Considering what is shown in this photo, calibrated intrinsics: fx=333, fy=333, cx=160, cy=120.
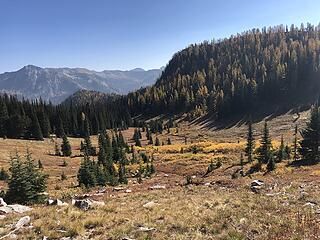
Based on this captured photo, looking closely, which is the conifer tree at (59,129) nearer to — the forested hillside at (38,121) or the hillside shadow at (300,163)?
the forested hillside at (38,121)

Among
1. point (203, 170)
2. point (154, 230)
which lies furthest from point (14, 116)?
point (154, 230)

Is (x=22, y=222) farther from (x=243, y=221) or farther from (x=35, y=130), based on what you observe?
(x=35, y=130)

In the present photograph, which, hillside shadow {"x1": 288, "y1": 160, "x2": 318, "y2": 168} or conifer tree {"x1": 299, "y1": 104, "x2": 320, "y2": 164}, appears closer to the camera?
hillside shadow {"x1": 288, "y1": 160, "x2": 318, "y2": 168}

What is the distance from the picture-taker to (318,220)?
12656mm

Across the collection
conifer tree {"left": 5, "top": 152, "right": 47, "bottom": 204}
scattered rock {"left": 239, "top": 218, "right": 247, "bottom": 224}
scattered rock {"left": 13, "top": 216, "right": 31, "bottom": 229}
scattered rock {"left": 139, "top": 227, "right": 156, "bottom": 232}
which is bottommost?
conifer tree {"left": 5, "top": 152, "right": 47, "bottom": 204}

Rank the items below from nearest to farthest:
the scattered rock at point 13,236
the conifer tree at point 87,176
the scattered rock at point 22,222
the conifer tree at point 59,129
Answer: the scattered rock at point 13,236 → the scattered rock at point 22,222 → the conifer tree at point 87,176 → the conifer tree at point 59,129

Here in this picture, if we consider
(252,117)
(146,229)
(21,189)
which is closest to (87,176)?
(21,189)

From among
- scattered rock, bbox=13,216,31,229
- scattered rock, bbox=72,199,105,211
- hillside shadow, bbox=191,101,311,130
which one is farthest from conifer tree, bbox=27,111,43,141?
scattered rock, bbox=13,216,31,229

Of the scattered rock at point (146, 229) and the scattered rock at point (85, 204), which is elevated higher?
the scattered rock at point (146, 229)

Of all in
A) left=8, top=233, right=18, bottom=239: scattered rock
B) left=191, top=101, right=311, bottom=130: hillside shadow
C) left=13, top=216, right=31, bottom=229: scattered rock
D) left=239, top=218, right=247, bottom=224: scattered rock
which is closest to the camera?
left=8, top=233, right=18, bottom=239: scattered rock

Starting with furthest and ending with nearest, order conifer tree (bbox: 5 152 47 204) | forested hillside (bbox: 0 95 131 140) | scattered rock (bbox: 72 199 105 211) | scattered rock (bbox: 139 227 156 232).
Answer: forested hillside (bbox: 0 95 131 140) < conifer tree (bbox: 5 152 47 204) < scattered rock (bbox: 72 199 105 211) < scattered rock (bbox: 139 227 156 232)

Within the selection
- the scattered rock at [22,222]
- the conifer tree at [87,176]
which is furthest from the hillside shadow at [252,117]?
the scattered rock at [22,222]

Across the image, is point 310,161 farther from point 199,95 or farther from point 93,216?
point 199,95

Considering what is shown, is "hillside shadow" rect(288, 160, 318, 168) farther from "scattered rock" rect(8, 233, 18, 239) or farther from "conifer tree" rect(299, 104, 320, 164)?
"scattered rock" rect(8, 233, 18, 239)
